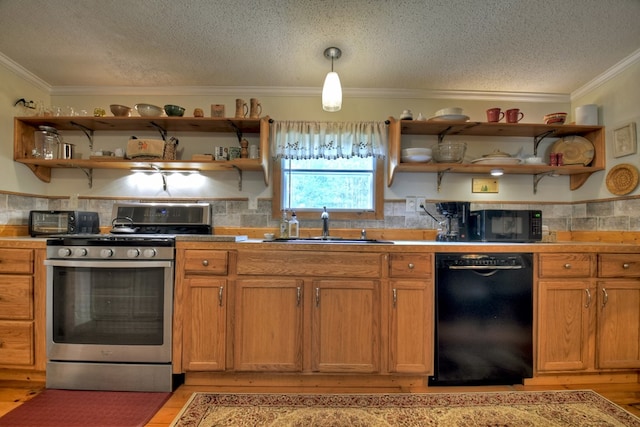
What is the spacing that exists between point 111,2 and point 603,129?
359 cm

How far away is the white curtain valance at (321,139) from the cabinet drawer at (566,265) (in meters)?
1.45

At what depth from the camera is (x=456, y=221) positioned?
7.68ft

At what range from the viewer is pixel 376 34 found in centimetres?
184

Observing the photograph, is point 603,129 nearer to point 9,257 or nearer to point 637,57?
point 637,57

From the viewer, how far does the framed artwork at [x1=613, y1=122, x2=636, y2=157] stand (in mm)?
2107

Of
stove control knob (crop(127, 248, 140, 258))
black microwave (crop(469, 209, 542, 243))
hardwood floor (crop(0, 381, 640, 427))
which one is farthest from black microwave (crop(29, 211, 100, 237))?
black microwave (crop(469, 209, 542, 243))

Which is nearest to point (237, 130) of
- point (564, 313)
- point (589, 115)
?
point (564, 313)

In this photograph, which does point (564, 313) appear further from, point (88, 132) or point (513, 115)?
point (88, 132)

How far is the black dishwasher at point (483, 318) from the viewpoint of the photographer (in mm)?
1859

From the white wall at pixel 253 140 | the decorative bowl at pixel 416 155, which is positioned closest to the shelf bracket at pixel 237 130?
the white wall at pixel 253 140

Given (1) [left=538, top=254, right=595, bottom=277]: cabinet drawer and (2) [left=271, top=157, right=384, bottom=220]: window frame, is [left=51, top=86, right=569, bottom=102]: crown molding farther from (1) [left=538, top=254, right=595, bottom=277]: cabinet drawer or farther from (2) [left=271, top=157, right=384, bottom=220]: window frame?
(1) [left=538, top=254, right=595, bottom=277]: cabinet drawer

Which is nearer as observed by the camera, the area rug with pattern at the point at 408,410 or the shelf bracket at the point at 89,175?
the area rug with pattern at the point at 408,410

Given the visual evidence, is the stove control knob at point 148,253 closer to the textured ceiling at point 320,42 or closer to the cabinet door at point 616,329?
the textured ceiling at point 320,42

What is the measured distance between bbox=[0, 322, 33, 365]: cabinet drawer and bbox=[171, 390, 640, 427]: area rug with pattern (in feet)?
3.82
